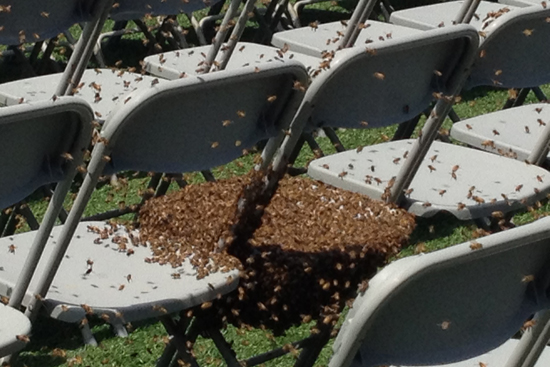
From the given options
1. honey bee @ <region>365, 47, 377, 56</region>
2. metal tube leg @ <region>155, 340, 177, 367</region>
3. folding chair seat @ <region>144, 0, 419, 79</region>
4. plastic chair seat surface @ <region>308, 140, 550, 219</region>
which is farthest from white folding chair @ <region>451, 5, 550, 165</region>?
metal tube leg @ <region>155, 340, 177, 367</region>

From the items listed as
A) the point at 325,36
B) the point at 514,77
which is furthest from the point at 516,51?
the point at 325,36

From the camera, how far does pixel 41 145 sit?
2387 mm

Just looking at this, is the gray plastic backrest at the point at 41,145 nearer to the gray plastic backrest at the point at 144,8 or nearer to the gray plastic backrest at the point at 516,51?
the gray plastic backrest at the point at 516,51

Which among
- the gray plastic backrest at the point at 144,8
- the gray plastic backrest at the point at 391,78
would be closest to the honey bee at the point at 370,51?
the gray plastic backrest at the point at 391,78

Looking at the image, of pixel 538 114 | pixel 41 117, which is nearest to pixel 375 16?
pixel 538 114

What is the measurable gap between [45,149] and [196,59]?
7.21 ft

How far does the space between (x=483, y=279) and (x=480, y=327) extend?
5.1 inches

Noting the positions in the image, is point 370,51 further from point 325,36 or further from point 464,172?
point 325,36

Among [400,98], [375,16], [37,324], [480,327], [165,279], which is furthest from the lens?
[375,16]

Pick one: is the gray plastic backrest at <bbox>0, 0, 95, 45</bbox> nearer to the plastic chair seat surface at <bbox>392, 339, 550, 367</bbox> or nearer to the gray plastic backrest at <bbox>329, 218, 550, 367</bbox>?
the plastic chair seat surface at <bbox>392, 339, 550, 367</bbox>

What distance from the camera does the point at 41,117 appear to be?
2299mm

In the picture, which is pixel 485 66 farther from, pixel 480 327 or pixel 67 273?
pixel 480 327

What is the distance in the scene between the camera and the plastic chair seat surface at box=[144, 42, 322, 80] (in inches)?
174

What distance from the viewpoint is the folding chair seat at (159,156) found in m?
2.46
